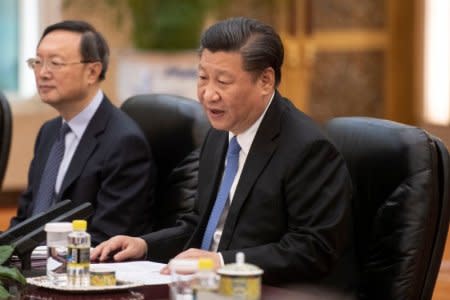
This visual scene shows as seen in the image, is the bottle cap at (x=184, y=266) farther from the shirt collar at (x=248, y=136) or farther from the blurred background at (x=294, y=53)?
the blurred background at (x=294, y=53)

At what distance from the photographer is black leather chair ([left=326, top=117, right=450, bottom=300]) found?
2770 mm

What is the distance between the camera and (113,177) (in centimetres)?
362

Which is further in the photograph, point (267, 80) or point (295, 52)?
point (295, 52)

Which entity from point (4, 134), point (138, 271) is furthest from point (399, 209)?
point (4, 134)

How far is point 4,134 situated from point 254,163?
175cm

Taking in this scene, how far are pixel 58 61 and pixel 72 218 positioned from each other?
120cm

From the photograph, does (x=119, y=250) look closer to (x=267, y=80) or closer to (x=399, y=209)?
(x=267, y=80)

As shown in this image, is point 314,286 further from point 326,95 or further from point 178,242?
point 326,95

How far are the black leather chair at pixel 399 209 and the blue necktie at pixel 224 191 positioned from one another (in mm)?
319

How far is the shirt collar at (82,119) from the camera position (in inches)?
150

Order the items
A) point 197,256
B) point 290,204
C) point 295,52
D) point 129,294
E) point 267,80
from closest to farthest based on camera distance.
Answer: point 129,294, point 197,256, point 290,204, point 267,80, point 295,52

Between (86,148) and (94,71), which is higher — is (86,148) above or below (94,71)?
below

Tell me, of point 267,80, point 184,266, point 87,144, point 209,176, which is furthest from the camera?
point 87,144

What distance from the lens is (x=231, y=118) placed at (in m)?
2.86
